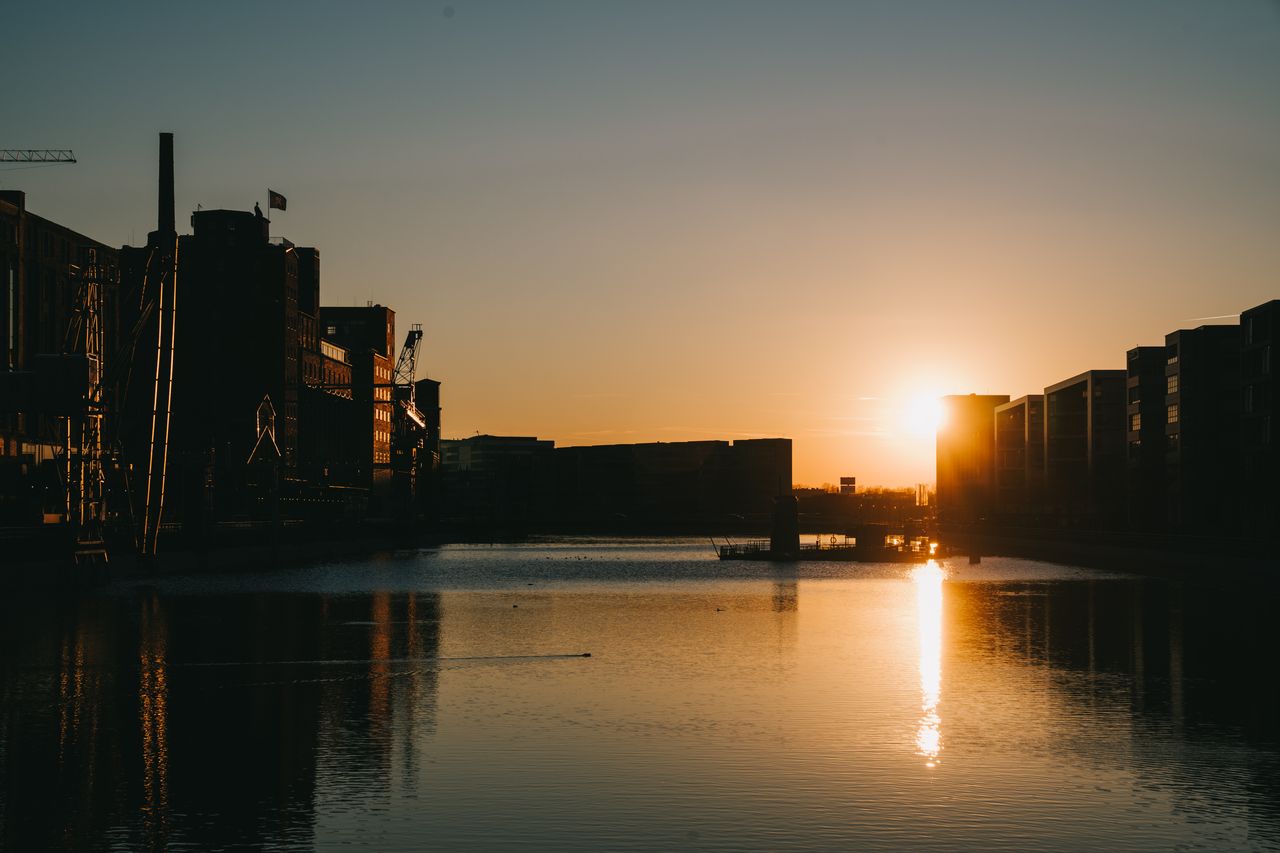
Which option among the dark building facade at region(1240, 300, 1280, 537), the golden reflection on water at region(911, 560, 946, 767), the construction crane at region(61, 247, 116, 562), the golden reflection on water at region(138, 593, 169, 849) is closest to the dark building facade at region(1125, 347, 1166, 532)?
the dark building facade at region(1240, 300, 1280, 537)

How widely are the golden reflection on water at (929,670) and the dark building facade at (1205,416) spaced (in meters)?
87.5

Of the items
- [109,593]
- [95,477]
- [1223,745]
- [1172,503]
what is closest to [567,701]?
[1223,745]

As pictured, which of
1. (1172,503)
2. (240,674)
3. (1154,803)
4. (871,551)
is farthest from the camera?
(1172,503)

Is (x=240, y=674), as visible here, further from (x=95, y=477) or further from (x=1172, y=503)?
(x=1172, y=503)

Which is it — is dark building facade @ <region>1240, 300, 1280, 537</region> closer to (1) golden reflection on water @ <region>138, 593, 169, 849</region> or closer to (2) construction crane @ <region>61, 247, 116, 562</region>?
(2) construction crane @ <region>61, 247, 116, 562</region>

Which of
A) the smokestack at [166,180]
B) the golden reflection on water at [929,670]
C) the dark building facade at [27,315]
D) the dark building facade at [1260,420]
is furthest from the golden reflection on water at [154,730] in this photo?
the dark building facade at [1260,420]

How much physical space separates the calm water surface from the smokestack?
80161 millimetres

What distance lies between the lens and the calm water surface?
17500 mm

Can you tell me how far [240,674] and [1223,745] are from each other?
21556mm

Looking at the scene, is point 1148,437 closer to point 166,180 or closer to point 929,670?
point 166,180

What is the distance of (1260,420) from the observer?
496ft

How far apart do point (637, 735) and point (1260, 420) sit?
460 feet

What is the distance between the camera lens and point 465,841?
16656 mm

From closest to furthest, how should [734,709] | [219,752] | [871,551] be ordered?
[219,752] < [734,709] < [871,551]
